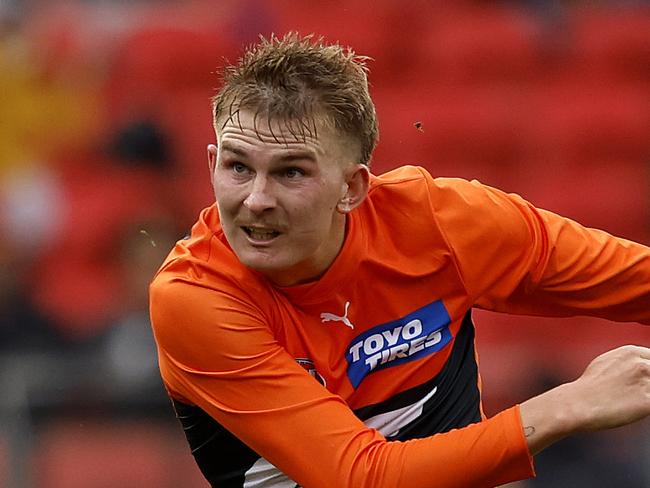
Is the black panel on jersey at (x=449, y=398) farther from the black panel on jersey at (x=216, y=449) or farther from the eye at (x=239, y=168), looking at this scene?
the eye at (x=239, y=168)

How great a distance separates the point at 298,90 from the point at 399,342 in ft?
2.39

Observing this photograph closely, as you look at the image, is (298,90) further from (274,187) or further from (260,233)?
(260,233)

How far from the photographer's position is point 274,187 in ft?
9.69

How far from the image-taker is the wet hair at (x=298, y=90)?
118 inches

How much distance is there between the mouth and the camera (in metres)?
2.99

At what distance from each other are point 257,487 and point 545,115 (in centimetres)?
441

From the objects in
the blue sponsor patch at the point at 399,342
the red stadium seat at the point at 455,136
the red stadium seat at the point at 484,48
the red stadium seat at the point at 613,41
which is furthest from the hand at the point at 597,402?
the red stadium seat at the point at 613,41

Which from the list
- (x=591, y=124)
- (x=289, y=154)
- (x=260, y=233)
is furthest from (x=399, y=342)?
(x=591, y=124)

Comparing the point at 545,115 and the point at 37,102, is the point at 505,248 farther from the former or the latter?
the point at 37,102

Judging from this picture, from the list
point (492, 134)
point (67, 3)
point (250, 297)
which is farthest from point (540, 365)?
point (67, 3)

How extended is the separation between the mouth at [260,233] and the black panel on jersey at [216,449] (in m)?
0.56

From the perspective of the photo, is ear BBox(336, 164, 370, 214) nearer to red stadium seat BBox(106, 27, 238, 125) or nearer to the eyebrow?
the eyebrow

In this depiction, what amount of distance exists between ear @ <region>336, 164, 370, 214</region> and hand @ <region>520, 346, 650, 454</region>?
68 cm

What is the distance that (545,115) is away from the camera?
7.34 m
